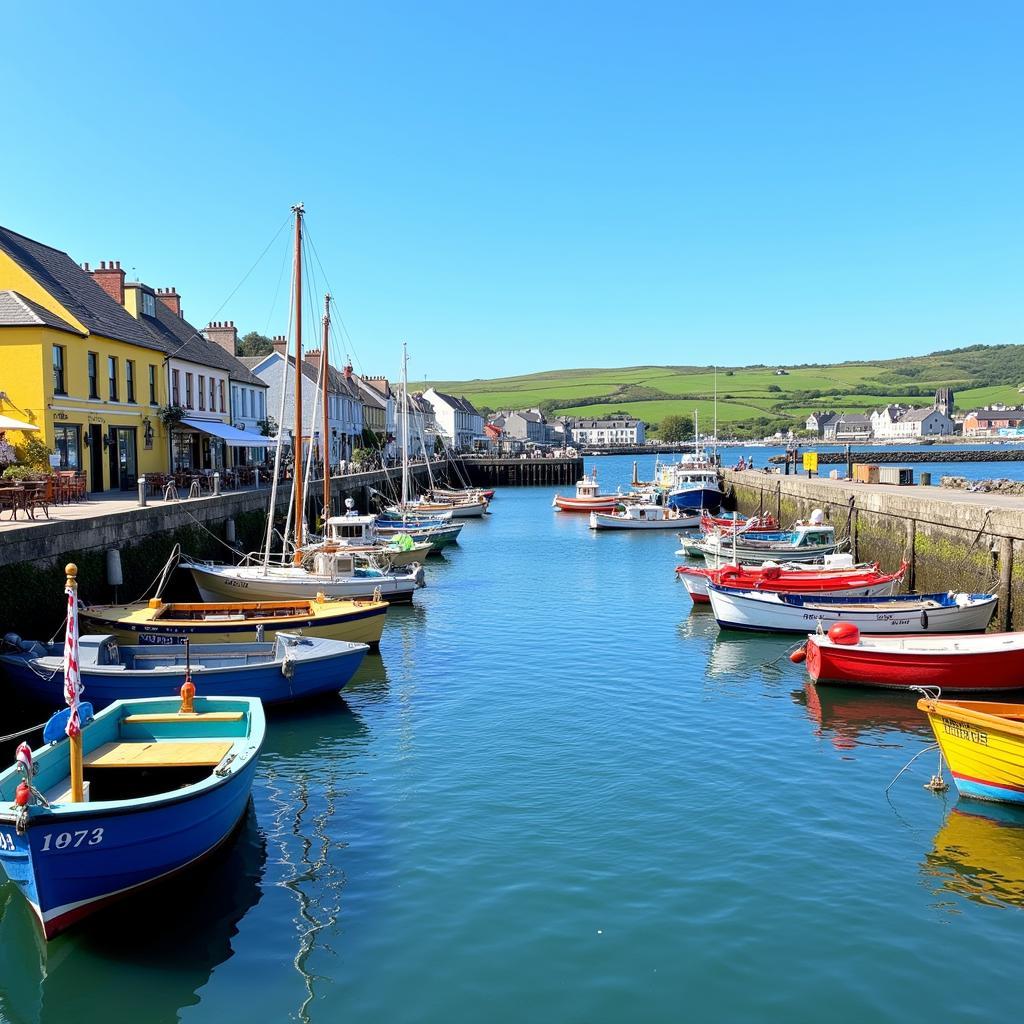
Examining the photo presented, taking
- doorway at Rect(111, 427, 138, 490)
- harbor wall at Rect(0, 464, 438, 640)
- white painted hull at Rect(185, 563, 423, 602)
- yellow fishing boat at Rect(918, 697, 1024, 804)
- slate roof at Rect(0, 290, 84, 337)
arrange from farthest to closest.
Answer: doorway at Rect(111, 427, 138, 490) < slate roof at Rect(0, 290, 84, 337) < white painted hull at Rect(185, 563, 423, 602) < harbor wall at Rect(0, 464, 438, 640) < yellow fishing boat at Rect(918, 697, 1024, 804)

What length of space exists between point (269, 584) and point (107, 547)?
4195 millimetres

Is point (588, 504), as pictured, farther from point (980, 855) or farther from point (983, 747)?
point (980, 855)

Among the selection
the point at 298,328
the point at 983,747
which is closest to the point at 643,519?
the point at 298,328

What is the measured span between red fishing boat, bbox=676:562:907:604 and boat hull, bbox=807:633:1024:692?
6.23 meters

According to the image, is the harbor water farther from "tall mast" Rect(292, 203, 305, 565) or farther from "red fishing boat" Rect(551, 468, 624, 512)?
"red fishing boat" Rect(551, 468, 624, 512)

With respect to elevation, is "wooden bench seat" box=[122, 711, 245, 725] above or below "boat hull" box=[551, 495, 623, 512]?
below

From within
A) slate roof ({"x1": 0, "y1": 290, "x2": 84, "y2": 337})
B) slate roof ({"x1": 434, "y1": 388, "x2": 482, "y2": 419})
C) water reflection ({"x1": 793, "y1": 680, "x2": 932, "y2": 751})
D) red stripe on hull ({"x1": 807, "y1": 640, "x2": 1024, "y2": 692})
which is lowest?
water reflection ({"x1": 793, "y1": 680, "x2": 932, "y2": 751})

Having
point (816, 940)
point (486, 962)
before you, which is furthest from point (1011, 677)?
point (486, 962)

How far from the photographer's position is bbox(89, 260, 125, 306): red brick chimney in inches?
1542

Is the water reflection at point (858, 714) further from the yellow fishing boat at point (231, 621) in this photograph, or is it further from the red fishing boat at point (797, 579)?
the yellow fishing boat at point (231, 621)

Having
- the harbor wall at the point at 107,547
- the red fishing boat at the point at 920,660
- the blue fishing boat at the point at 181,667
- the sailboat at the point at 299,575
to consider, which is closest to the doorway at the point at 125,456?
the harbor wall at the point at 107,547

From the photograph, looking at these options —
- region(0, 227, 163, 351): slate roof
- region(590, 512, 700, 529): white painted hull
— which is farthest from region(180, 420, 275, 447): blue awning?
region(590, 512, 700, 529): white painted hull

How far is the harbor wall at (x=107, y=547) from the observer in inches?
712

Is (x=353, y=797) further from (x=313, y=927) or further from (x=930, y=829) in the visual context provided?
(x=930, y=829)
